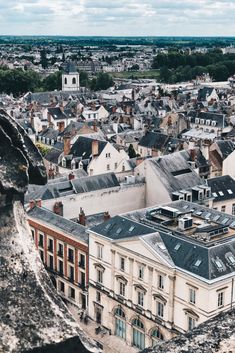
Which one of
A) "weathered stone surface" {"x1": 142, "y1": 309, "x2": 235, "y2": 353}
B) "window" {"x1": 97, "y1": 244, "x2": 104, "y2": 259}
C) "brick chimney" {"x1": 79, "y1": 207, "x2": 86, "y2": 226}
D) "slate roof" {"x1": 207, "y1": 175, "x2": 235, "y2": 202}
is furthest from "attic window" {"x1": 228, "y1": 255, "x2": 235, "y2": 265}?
"weathered stone surface" {"x1": 142, "y1": 309, "x2": 235, "y2": 353}

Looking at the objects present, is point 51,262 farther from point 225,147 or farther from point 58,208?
point 225,147

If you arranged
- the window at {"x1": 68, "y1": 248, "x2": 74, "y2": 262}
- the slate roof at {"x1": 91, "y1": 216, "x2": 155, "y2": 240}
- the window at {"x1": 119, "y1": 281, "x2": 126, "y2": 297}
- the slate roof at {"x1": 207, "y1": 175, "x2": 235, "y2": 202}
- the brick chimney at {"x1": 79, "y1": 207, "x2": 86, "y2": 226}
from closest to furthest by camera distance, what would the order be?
the slate roof at {"x1": 91, "y1": 216, "x2": 155, "y2": 240}
the window at {"x1": 119, "y1": 281, "x2": 126, "y2": 297}
the window at {"x1": 68, "y1": 248, "x2": 74, "y2": 262}
the brick chimney at {"x1": 79, "y1": 207, "x2": 86, "y2": 226}
the slate roof at {"x1": 207, "y1": 175, "x2": 235, "y2": 202}

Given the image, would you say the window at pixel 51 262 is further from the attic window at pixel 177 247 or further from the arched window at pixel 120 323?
the attic window at pixel 177 247

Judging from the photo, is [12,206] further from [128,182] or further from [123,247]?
[128,182]

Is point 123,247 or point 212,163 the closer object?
point 123,247

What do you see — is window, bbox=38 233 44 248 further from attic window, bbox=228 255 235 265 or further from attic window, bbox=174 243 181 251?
attic window, bbox=228 255 235 265

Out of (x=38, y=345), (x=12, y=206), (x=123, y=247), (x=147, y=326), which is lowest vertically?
(x=147, y=326)

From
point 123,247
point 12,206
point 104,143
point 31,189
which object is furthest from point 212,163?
point 12,206
